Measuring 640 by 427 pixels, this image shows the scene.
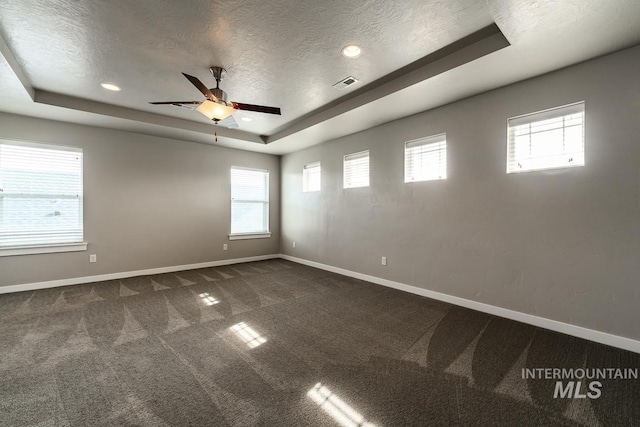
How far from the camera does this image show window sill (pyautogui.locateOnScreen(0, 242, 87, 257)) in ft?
12.0

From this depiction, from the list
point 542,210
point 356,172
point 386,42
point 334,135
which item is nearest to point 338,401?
point 542,210

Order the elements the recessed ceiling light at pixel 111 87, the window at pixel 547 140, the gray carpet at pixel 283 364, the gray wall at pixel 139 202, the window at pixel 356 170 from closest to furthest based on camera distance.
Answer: the gray carpet at pixel 283 364 → the window at pixel 547 140 → the recessed ceiling light at pixel 111 87 → the gray wall at pixel 139 202 → the window at pixel 356 170

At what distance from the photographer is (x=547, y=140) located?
2672mm

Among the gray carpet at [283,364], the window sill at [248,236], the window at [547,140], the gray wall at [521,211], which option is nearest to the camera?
the gray carpet at [283,364]

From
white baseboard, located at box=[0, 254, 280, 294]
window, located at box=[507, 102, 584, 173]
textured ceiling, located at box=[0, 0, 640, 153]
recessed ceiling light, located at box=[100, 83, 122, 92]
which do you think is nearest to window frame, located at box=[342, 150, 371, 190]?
textured ceiling, located at box=[0, 0, 640, 153]

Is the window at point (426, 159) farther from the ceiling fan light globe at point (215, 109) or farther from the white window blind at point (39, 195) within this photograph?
the white window blind at point (39, 195)

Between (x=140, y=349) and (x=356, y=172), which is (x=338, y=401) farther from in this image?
(x=356, y=172)

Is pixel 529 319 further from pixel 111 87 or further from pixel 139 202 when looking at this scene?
pixel 139 202

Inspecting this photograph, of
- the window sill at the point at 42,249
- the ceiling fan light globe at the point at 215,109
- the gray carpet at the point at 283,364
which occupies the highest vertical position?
the ceiling fan light globe at the point at 215,109

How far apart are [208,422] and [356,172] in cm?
394

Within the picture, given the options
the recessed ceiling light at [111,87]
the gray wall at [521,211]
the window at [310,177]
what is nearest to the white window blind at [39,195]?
the recessed ceiling light at [111,87]

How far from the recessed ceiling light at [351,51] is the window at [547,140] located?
1.87m

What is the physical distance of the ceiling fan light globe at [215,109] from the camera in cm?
258

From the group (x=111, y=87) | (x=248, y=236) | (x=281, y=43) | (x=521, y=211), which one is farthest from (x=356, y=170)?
(x=111, y=87)
